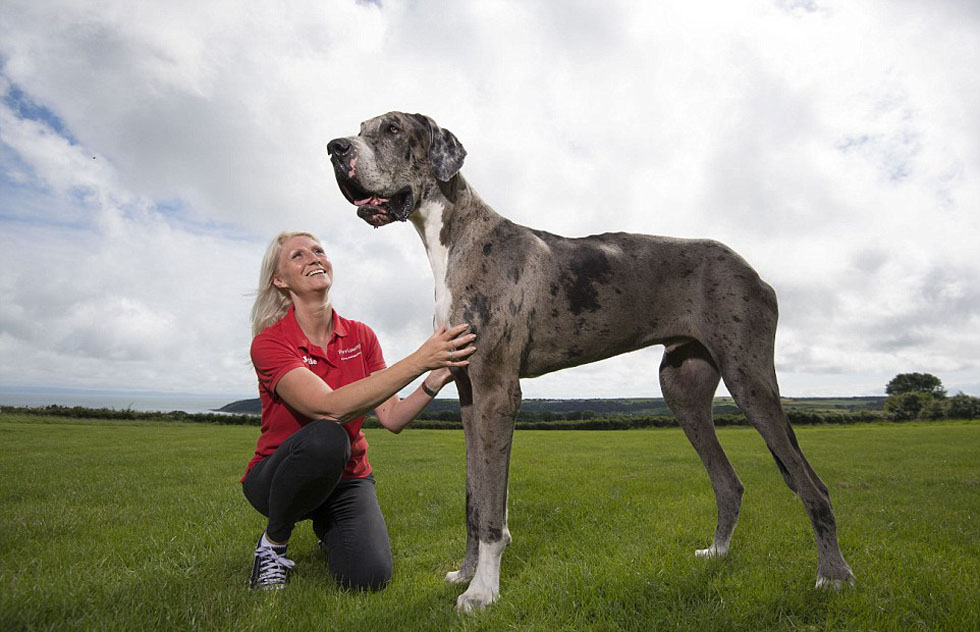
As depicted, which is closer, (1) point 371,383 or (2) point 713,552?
(1) point 371,383

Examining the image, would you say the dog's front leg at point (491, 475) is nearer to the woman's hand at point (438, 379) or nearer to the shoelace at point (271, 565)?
the woman's hand at point (438, 379)

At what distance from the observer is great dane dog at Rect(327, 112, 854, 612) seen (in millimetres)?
3631

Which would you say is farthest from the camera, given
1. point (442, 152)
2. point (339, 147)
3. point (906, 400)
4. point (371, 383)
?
point (906, 400)

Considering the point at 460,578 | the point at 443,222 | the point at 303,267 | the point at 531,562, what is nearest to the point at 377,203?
the point at 443,222

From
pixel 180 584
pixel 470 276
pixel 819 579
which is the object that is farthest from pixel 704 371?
pixel 180 584

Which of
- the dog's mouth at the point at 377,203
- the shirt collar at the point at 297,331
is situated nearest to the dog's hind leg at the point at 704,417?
the dog's mouth at the point at 377,203

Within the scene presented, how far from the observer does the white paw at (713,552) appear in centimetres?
455

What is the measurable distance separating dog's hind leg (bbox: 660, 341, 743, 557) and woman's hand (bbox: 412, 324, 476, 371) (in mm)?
1986

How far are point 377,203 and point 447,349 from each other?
1092mm

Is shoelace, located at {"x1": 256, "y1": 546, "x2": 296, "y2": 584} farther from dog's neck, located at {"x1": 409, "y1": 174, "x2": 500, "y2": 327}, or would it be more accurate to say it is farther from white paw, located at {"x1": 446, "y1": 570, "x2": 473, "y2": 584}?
dog's neck, located at {"x1": 409, "y1": 174, "x2": 500, "y2": 327}

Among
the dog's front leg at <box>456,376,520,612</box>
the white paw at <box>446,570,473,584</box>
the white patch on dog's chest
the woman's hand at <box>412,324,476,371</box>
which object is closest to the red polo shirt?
the woman's hand at <box>412,324,476,371</box>

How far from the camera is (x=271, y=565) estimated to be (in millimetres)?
4203

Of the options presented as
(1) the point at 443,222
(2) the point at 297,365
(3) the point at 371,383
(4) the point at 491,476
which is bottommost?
(4) the point at 491,476

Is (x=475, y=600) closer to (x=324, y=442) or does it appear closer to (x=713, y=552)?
Answer: (x=324, y=442)
